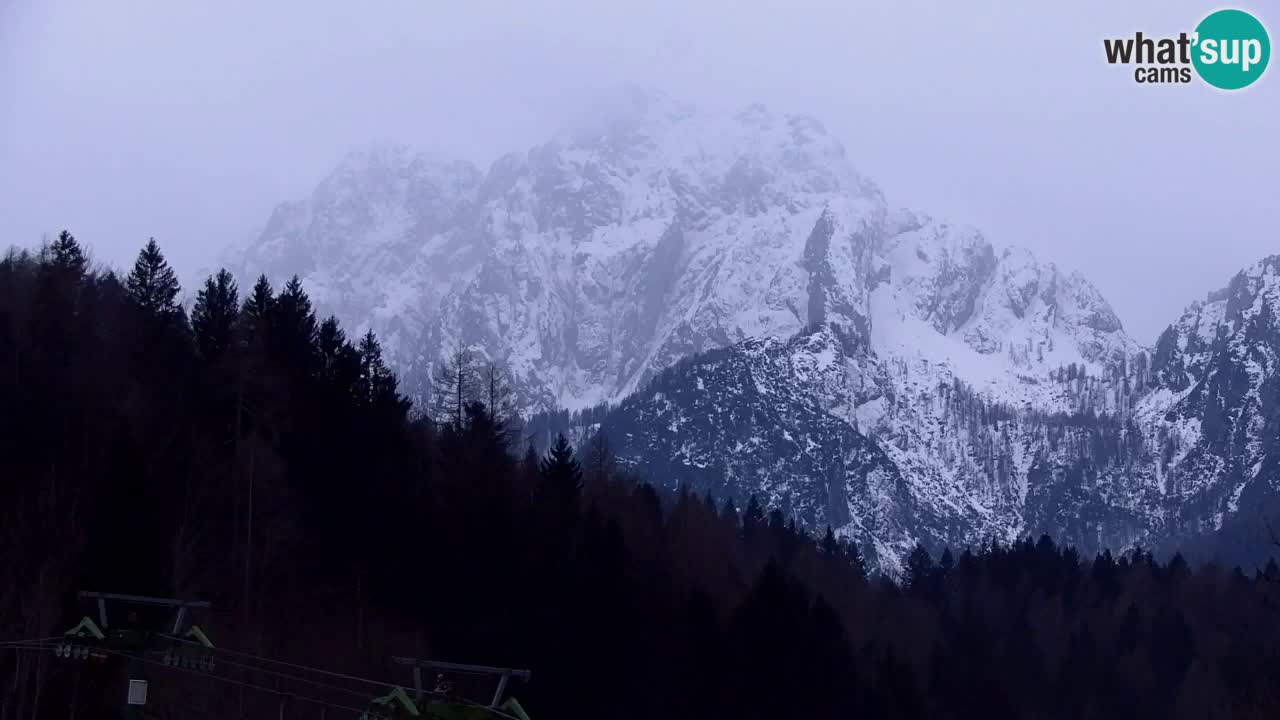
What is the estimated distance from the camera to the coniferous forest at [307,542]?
65375mm

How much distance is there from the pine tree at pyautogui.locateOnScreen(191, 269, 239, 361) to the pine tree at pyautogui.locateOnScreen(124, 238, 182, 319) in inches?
71.2

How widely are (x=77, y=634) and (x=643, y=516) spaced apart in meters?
81.2

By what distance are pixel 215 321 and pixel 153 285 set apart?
839cm

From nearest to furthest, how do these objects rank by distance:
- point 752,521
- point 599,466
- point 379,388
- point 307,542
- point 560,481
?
point 307,542
point 379,388
point 560,481
point 599,466
point 752,521

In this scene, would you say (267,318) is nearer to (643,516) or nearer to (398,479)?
(398,479)

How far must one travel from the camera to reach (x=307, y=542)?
81438mm

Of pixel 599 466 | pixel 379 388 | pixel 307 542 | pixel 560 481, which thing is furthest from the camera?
pixel 599 466

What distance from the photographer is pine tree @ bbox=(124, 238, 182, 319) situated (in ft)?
315

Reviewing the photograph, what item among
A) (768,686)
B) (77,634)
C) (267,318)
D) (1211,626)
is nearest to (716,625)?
(768,686)

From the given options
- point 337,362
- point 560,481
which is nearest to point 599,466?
point 560,481

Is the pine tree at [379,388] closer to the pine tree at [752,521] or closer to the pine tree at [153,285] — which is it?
the pine tree at [153,285]

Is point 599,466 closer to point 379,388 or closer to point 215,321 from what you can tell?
point 379,388

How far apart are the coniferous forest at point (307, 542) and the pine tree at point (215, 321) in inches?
6.9

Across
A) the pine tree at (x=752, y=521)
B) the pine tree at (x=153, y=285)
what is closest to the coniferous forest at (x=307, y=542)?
the pine tree at (x=153, y=285)
